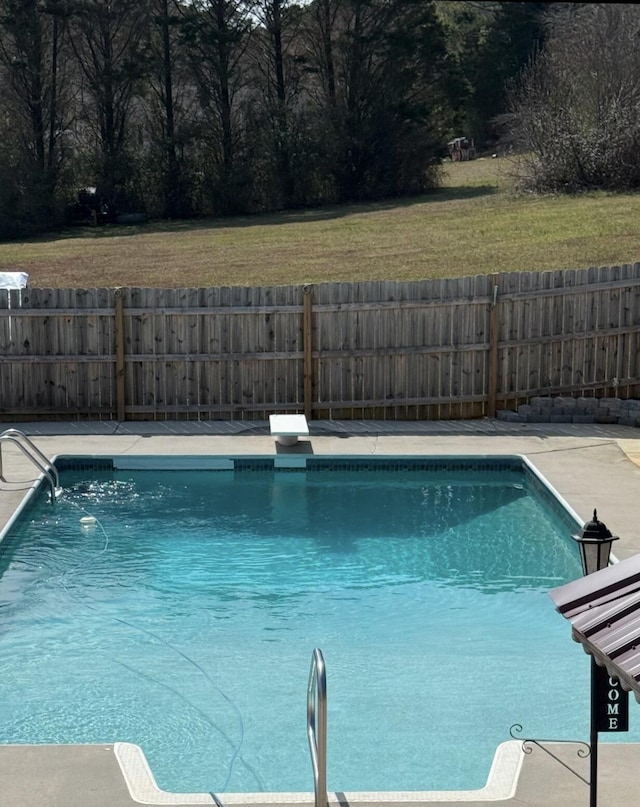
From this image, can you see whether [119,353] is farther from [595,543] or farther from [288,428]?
[595,543]

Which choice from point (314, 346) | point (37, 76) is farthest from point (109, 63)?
point (314, 346)

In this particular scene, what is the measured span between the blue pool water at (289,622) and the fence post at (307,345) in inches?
68.3

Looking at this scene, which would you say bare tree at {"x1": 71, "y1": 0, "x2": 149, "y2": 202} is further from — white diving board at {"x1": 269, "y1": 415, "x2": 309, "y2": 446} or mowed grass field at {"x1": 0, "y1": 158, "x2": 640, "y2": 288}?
white diving board at {"x1": 269, "y1": 415, "x2": 309, "y2": 446}

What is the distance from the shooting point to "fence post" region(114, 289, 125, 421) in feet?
47.7

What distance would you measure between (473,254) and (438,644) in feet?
47.7

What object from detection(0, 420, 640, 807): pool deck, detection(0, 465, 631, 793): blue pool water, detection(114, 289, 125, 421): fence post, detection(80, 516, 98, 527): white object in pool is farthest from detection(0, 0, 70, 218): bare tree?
detection(80, 516, 98, 527): white object in pool

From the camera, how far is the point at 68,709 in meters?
7.78

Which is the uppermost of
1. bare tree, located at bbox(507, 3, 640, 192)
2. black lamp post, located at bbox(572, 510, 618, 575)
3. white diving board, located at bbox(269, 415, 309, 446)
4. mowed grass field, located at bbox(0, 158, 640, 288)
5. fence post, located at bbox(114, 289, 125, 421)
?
bare tree, located at bbox(507, 3, 640, 192)

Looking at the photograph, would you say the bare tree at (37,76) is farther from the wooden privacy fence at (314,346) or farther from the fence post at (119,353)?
the fence post at (119,353)

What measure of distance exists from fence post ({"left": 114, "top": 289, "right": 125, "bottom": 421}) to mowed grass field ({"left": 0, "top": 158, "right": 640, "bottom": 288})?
6.03 metres

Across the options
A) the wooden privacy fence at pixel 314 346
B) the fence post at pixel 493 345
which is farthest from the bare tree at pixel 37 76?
the fence post at pixel 493 345

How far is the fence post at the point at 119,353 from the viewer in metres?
14.5

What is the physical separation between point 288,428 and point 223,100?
A: 2616 centimetres

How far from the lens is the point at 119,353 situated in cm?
1473
